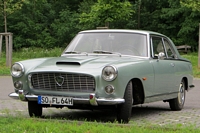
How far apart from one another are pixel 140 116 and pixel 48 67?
6.91 feet

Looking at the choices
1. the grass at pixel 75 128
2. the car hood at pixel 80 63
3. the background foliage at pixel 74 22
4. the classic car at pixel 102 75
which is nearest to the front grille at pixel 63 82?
the classic car at pixel 102 75

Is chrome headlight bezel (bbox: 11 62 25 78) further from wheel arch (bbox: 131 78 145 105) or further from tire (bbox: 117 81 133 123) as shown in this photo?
wheel arch (bbox: 131 78 145 105)

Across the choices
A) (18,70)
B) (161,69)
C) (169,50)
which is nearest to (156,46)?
(161,69)

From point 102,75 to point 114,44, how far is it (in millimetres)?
1694

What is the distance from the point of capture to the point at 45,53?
32.5 meters

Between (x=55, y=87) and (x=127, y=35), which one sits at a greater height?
(x=127, y=35)

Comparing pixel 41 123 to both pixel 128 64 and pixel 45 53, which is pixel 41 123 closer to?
pixel 128 64

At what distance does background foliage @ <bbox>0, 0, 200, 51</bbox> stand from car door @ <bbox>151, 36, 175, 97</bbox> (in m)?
39.4

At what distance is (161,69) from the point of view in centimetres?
896

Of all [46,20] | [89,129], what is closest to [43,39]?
[46,20]

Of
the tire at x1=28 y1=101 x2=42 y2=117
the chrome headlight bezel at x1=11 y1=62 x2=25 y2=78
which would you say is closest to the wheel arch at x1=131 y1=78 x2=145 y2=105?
the tire at x1=28 y1=101 x2=42 y2=117

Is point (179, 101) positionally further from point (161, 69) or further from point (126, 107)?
point (126, 107)

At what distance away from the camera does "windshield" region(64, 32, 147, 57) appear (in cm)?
877

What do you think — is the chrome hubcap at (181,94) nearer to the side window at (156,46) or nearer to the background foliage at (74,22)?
the side window at (156,46)
